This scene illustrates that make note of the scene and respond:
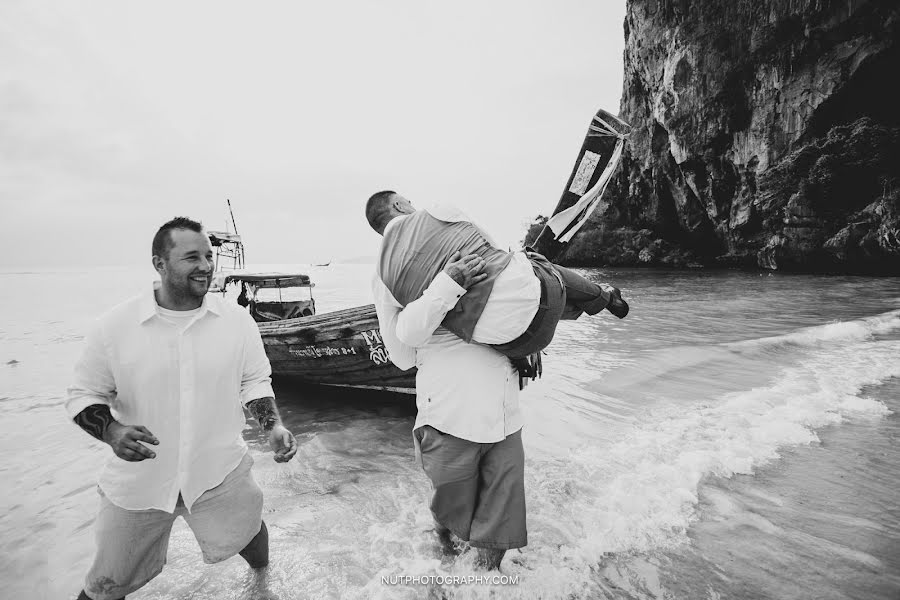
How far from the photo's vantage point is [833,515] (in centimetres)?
274

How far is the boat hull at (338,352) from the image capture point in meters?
5.62

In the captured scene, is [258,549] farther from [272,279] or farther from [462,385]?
[272,279]

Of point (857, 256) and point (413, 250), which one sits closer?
point (413, 250)

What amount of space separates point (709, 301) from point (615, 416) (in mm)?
13248

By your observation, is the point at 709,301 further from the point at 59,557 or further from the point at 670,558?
the point at 59,557

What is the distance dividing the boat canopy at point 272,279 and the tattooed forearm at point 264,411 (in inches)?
342

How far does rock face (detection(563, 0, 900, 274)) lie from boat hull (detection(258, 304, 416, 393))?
26.7 metres

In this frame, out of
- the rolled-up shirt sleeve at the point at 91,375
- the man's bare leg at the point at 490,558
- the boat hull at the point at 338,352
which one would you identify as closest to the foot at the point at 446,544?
the man's bare leg at the point at 490,558

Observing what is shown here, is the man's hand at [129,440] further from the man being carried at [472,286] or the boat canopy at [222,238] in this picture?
the boat canopy at [222,238]

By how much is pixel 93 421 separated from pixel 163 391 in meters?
0.24

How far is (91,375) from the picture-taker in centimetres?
165

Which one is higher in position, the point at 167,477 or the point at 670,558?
the point at 167,477

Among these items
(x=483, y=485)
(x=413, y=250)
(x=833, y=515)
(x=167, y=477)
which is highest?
(x=413, y=250)

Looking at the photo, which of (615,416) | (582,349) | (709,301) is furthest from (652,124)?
(615,416)
